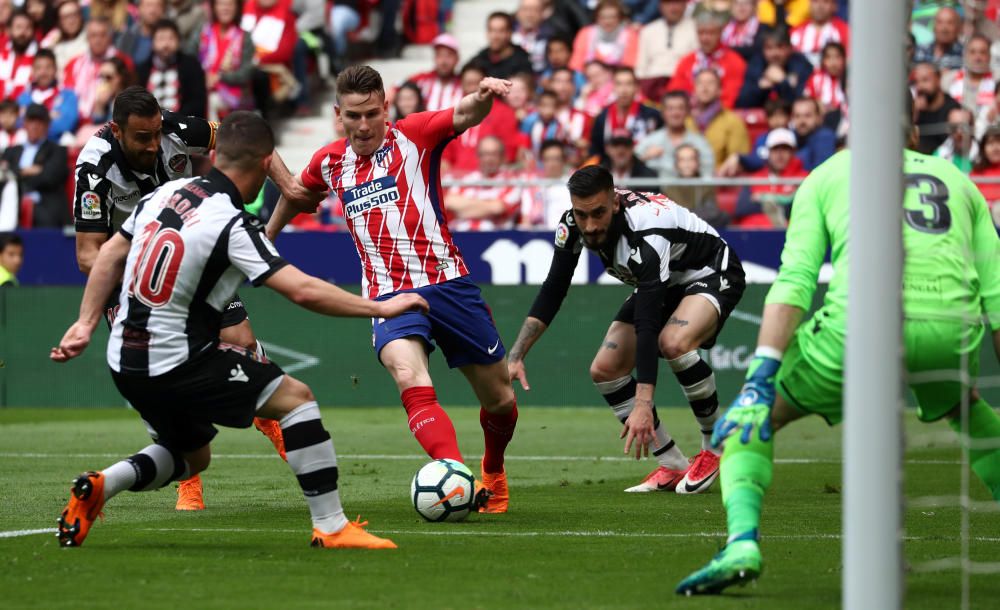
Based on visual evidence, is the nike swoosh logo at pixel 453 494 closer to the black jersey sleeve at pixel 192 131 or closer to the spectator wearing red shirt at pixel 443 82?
the black jersey sleeve at pixel 192 131

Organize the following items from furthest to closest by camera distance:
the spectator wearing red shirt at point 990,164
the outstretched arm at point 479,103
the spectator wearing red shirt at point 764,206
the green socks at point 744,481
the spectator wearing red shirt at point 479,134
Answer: the spectator wearing red shirt at point 479,134, the spectator wearing red shirt at point 764,206, the spectator wearing red shirt at point 990,164, the outstretched arm at point 479,103, the green socks at point 744,481

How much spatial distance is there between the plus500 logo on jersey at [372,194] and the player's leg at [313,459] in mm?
1973

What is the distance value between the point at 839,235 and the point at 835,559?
5.27 ft

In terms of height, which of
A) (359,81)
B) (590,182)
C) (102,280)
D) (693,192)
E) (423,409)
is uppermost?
(359,81)

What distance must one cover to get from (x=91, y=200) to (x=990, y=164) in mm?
9698

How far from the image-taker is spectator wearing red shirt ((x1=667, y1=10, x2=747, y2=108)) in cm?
1880

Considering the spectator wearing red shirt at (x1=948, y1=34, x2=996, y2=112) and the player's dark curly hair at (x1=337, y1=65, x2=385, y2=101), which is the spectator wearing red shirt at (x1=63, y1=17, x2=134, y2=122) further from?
the player's dark curly hair at (x1=337, y1=65, x2=385, y2=101)

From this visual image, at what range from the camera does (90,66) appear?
21.8 meters

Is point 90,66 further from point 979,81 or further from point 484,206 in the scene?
point 979,81

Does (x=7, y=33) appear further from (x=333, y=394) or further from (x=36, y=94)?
(x=333, y=394)

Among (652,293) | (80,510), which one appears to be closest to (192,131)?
(652,293)

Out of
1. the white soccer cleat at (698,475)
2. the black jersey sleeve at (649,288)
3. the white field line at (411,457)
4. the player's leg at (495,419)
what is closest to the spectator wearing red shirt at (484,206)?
the white field line at (411,457)

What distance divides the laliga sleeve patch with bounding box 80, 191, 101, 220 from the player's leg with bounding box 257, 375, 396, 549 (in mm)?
2510

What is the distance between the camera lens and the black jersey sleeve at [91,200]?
8852 mm
